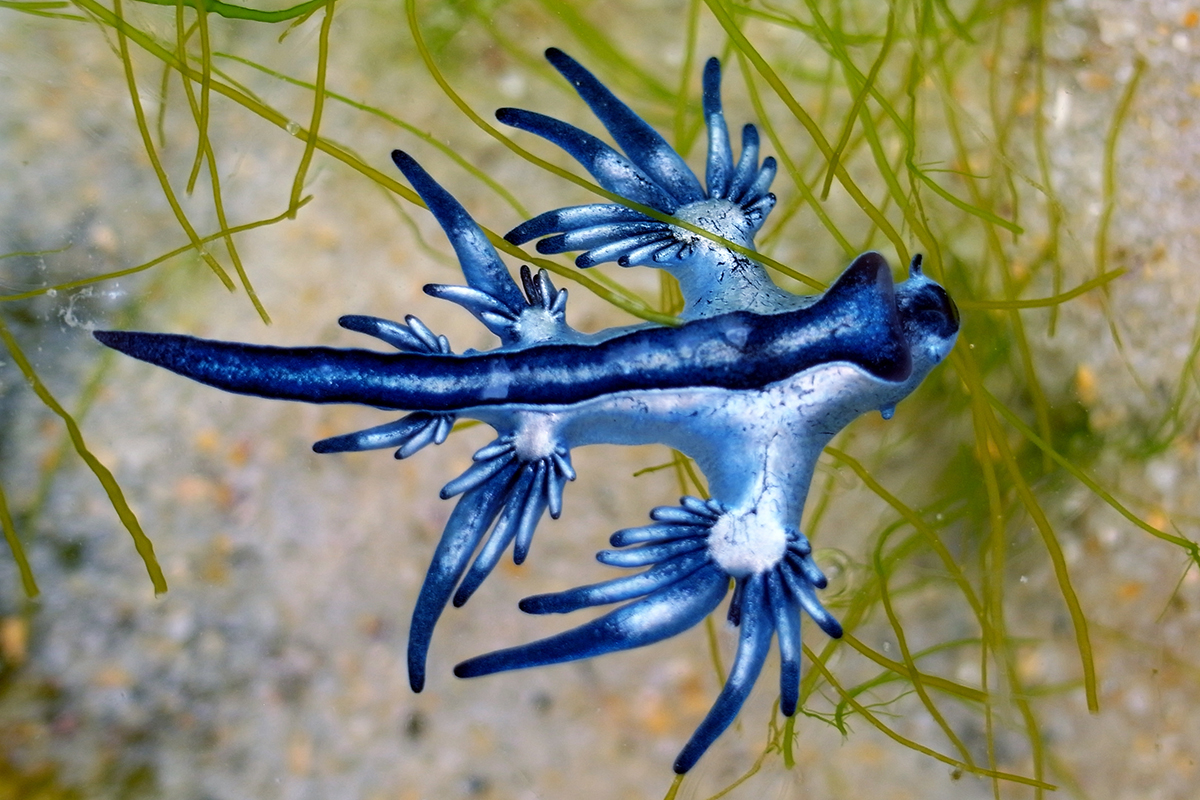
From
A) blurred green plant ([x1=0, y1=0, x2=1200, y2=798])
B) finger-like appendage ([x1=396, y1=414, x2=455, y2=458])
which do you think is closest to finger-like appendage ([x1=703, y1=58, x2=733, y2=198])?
blurred green plant ([x1=0, y1=0, x2=1200, y2=798])

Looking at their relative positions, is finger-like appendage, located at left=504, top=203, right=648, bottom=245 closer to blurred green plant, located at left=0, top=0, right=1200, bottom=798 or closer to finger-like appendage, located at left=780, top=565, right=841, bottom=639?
blurred green plant, located at left=0, top=0, right=1200, bottom=798

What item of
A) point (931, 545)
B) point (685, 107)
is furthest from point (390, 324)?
point (931, 545)

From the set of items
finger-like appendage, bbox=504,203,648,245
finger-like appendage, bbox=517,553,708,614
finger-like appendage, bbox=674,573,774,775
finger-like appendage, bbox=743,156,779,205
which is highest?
finger-like appendage, bbox=743,156,779,205

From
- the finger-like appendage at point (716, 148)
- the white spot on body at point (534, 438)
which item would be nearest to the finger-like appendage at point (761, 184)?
the finger-like appendage at point (716, 148)

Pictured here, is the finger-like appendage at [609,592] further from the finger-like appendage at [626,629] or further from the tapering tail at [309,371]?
the tapering tail at [309,371]

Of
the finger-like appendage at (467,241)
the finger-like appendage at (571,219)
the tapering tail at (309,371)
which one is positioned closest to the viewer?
the tapering tail at (309,371)

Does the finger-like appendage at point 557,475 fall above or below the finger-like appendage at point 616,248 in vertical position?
below
